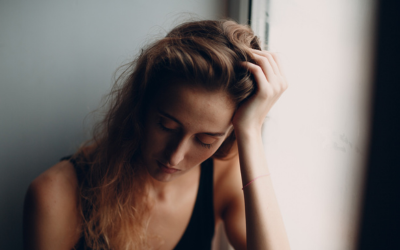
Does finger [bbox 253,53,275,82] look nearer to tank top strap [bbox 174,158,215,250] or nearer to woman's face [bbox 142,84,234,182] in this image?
woman's face [bbox 142,84,234,182]

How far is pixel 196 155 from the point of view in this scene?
2.48 feet

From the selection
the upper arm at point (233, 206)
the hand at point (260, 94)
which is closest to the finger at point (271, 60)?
the hand at point (260, 94)

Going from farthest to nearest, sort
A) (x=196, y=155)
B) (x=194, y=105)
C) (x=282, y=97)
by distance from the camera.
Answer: (x=282, y=97) → (x=196, y=155) → (x=194, y=105)

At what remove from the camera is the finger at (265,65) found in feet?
2.39

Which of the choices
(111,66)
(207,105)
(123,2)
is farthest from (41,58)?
(207,105)

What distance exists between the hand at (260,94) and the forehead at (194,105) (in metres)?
0.08

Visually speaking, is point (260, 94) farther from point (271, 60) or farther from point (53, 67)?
point (53, 67)

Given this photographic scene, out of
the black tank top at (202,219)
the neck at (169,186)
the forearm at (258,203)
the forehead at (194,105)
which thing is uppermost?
the forehead at (194,105)

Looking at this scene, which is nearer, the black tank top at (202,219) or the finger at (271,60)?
the finger at (271,60)

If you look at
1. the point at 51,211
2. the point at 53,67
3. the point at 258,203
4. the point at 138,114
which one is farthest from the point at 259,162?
the point at 53,67

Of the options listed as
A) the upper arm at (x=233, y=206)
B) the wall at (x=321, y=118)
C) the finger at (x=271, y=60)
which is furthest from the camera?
the upper arm at (x=233, y=206)

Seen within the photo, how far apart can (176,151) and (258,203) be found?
0.29 metres

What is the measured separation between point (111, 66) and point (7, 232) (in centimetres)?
→ 89

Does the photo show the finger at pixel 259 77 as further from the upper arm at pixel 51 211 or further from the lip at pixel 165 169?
the upper arm at pixel 51 211
